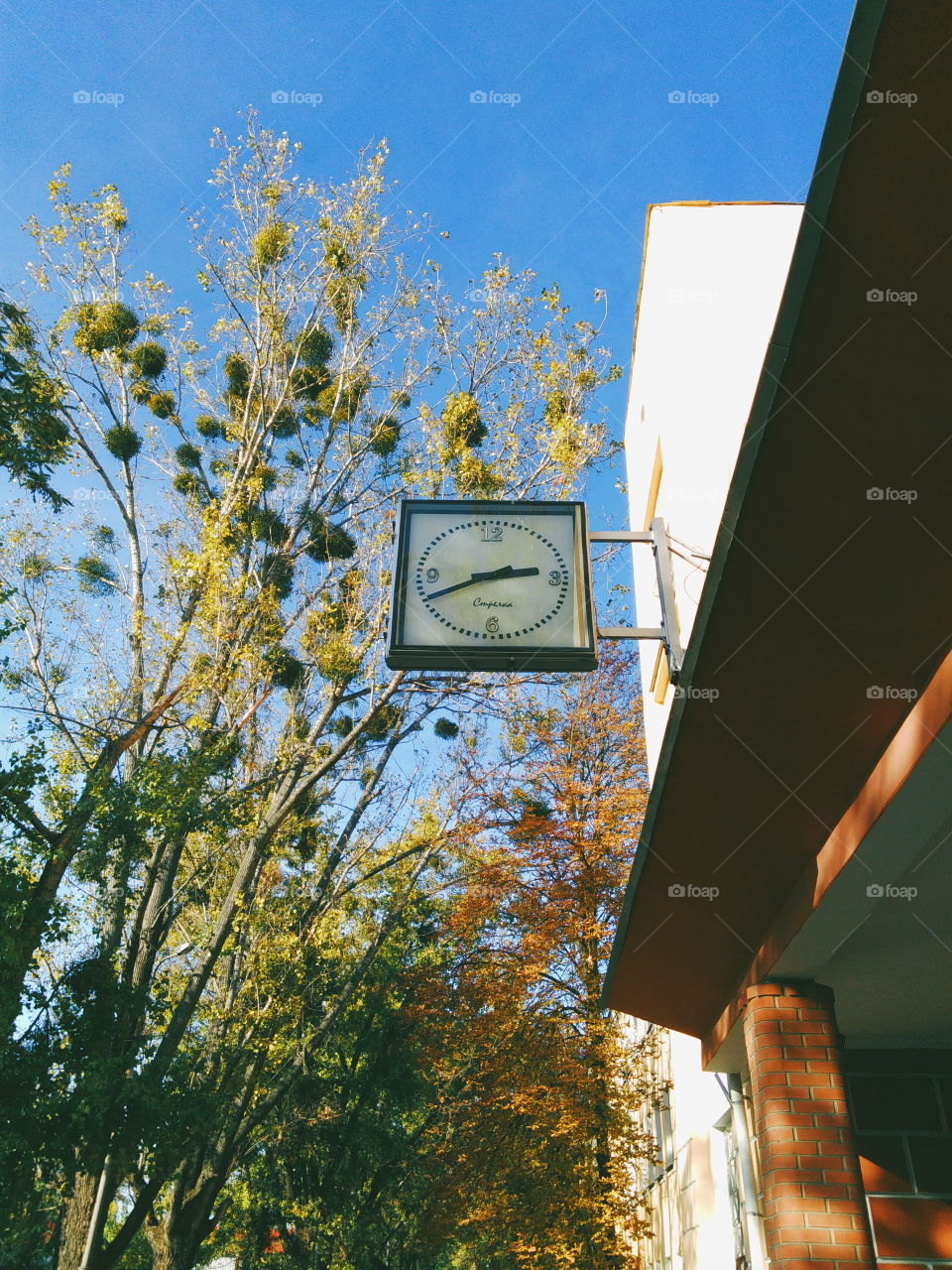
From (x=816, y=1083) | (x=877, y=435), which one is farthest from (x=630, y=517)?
(x=877, y=435)

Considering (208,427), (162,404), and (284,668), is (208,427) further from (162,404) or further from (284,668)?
(284,668)

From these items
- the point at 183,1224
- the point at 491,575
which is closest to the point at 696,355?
the point at 491,575

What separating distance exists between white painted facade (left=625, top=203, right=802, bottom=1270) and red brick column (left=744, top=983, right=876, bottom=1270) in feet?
8.80

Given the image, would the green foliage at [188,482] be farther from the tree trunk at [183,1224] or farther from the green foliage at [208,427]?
the tree trunk at [183,1224]

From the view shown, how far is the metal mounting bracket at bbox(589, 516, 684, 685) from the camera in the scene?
4.82m

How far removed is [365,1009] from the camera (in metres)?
20.6

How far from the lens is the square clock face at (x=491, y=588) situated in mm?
4480

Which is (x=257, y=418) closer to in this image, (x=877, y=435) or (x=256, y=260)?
(x=256, y=260)

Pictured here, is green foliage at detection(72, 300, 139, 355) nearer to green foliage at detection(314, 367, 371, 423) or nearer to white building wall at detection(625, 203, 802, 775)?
green foliage at detection(314, 367, 371, 423)

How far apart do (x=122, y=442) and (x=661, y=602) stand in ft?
36.5

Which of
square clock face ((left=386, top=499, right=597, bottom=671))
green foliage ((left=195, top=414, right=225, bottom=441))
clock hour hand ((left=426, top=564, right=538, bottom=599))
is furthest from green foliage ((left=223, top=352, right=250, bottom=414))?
clock hour hand ((left=426, top=564, right=538, bottom=599))

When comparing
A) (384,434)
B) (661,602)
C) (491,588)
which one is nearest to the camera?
(491,588)

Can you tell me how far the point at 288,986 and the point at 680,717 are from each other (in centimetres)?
1291

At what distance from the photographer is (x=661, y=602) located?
5.33 meters
